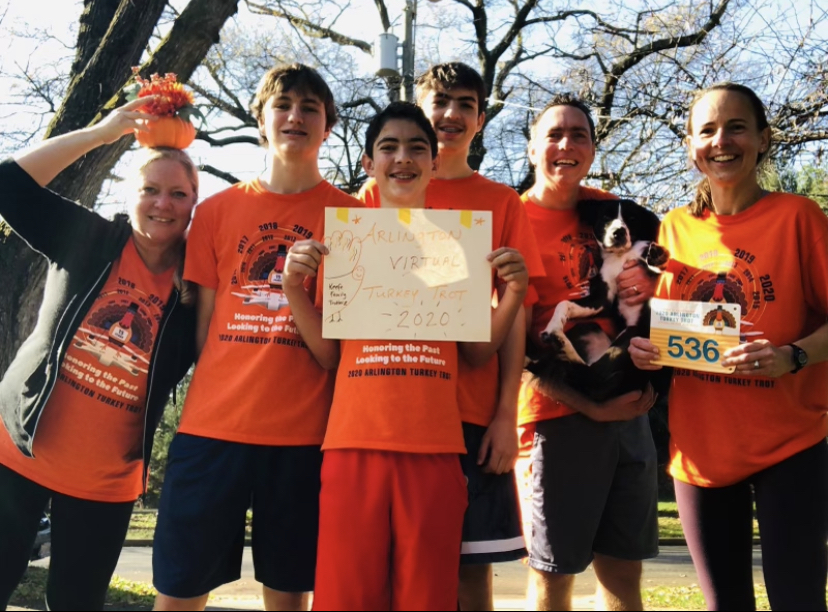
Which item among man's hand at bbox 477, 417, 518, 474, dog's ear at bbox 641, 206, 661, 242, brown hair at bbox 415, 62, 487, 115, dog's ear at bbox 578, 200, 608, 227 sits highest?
brown hair at bbox 415, 62, 487, 115

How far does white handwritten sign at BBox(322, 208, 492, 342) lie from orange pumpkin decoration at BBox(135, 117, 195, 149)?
0.86 m

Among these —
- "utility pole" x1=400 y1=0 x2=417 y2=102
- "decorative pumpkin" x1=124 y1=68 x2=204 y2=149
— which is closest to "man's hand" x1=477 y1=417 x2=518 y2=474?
"decorative pumpkin" x1=124 y1=68 x2=204 y2=149

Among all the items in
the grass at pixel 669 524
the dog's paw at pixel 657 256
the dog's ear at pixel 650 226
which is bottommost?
the grass at pixel 669 524

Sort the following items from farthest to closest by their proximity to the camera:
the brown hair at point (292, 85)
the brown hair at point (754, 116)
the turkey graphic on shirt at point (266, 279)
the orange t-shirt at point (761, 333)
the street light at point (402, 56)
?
the street light at point (402, 56)
the brown hair at point (292, 85)
the brown hair at point (754, 116)
the turkey graphic on shirt at point (266, 279)
the orange t-shirt at point (761, 333)

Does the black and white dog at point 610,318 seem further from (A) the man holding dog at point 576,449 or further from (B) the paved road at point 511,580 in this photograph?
(B) the paved road at point 511,580

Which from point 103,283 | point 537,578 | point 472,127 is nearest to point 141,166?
point 103,283

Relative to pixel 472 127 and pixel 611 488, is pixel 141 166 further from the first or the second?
pixel 611 488

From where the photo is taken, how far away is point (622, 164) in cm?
793

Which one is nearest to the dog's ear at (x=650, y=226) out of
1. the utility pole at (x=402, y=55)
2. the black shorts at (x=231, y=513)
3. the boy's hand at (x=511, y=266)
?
the boy's hand at (x=511, y=266)

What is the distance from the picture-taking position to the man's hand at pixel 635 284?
2.80 m

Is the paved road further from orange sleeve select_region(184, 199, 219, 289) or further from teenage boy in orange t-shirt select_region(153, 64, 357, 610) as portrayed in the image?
orange sleeve select_region(184, 199, 219, 289)

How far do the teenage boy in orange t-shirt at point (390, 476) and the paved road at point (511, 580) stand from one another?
16.0 feet

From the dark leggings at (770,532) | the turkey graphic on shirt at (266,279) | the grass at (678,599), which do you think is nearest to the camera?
the dark leggings at (770,532)

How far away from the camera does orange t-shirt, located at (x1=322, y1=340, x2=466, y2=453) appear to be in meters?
2.38
